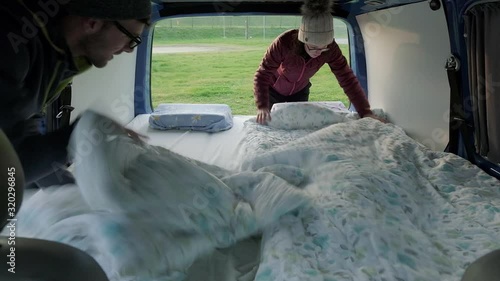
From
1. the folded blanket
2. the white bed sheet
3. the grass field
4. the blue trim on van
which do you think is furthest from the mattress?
the blue trim on van

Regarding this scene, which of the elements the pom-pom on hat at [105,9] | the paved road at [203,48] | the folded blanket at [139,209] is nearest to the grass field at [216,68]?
the paved road at [203,48]

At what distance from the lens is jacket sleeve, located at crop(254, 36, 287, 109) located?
2553 millimetres

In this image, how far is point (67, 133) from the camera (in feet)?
2.59

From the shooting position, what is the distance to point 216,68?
2.96 m

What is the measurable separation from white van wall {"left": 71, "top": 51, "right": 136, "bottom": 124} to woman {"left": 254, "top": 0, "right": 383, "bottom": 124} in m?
0.78

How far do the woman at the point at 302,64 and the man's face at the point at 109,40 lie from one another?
147 centimetres

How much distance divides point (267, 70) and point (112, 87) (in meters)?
0.89

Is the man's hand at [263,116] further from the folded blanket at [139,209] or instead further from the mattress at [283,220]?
the folded blanket at [139,209]

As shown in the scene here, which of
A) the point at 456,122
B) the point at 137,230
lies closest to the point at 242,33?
the point at 456,122

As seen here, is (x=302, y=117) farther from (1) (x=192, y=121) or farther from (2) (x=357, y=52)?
(2) (x=357, y=52)

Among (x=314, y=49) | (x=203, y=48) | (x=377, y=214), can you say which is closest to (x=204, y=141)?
(x=203, y=48)

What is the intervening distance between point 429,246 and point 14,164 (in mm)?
988

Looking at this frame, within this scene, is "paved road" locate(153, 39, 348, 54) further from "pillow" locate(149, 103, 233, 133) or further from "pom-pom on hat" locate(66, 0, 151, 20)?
"pom-pom on hat" locate(66, 0, 151, 20)

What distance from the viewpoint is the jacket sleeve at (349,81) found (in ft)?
8.73
